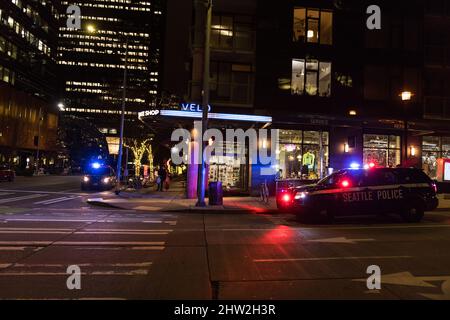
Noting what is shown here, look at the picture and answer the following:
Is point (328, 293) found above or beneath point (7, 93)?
beneath

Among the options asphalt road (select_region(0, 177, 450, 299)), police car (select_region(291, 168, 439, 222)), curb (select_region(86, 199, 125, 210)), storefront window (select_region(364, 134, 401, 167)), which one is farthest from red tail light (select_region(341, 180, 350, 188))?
storefront window (select_region(364, 134, 401, 167))

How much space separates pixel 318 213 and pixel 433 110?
1829 cm

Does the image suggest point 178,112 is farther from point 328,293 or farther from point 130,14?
point 130,14

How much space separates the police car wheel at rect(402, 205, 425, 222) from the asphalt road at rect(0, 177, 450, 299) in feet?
1.34

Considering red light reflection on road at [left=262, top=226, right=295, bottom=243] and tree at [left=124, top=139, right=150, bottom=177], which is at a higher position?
tree at [left=124, top=139, right=150, bottom=177]

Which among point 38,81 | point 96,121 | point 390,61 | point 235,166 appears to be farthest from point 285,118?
point 96,121

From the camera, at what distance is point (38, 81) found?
88062 mm

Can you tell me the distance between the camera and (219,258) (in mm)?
8391

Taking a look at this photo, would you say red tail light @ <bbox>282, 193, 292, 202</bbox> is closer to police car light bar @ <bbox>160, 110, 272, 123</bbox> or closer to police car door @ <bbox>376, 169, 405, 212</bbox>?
police car door @ <bbox>376, 169, 405, 212</bbox>

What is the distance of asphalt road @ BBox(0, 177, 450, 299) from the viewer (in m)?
6.19

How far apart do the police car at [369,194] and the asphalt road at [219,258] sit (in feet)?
1.91

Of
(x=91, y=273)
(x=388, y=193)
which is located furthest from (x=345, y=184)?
(x=91, y=273)

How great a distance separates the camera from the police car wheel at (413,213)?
47.6ft

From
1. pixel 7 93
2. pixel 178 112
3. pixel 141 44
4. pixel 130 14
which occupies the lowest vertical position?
pixel 178 112
